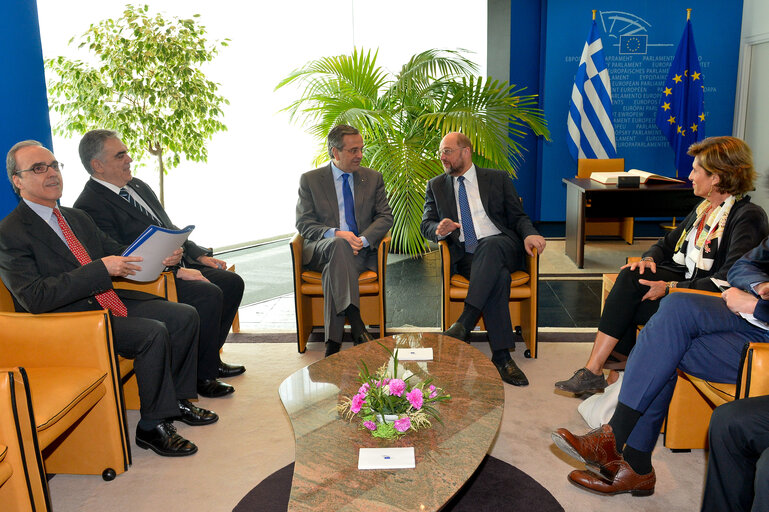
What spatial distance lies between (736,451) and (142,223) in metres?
2.80

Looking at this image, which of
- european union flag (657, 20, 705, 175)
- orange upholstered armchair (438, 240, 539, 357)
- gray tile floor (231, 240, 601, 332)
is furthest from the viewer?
european union flag (657, 20, 705, 175)

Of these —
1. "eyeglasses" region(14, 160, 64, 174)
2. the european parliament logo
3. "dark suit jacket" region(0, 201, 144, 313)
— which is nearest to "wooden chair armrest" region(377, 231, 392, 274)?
"dark suit jacket" region(0, 201, 144, 313)

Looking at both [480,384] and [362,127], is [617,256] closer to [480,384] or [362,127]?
[362,127]

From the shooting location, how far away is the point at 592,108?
24.2 ft

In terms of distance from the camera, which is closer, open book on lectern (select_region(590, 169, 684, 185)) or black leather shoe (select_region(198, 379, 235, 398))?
black leather shoe (select_region(198, 379, 235, 398))

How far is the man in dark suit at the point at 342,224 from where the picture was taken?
3609mm

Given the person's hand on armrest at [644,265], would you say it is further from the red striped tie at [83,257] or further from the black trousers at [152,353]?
the red striped tie at [83,257]

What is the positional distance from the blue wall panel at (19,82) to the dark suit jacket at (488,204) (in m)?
2.18

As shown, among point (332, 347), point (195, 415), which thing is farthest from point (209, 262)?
point (195, 415)

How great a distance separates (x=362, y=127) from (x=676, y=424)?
3.45 metres

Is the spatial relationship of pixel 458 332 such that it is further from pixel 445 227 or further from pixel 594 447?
pixel 594 447

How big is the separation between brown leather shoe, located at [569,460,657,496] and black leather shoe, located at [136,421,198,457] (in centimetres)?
159

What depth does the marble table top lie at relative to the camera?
5.45 ft

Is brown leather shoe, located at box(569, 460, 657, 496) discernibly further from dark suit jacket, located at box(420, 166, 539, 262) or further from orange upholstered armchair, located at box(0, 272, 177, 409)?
orange upholstered armchair, located at box(0, 272, 177, 409)
